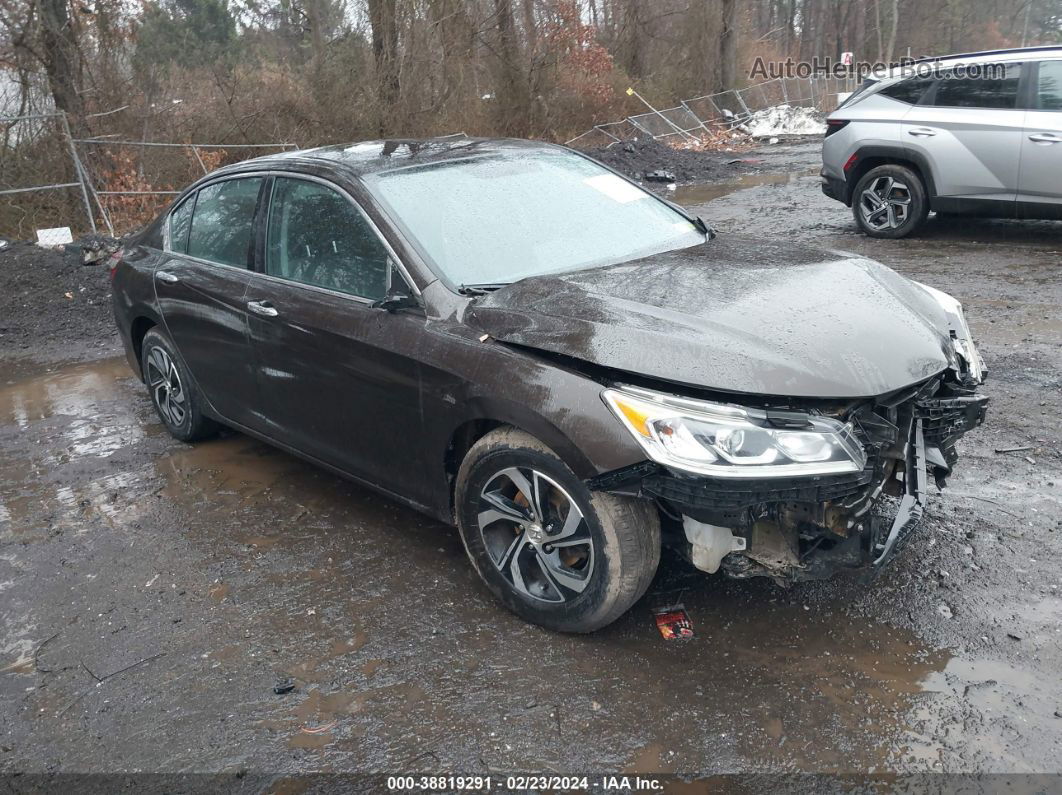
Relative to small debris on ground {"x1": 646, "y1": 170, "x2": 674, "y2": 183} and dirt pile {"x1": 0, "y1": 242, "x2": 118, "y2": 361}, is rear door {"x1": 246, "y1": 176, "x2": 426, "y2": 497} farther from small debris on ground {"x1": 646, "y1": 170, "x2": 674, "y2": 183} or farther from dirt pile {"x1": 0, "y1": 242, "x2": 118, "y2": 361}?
small debris on ground {"x1": 646, "y1": 170, "x2": 674, "y2": 183}

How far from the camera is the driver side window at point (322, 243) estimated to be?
391cm

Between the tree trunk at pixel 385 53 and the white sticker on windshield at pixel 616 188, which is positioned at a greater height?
the tree trunk at pixel 385 53

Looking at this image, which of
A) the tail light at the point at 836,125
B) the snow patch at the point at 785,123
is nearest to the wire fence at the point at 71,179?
the tail light at the point at 836,125

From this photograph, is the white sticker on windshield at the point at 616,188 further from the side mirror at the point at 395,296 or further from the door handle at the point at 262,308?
Result: the door handle at the point at 262,308

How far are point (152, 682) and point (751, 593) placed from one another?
2281 mm

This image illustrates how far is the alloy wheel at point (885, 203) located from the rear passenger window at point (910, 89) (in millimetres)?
786

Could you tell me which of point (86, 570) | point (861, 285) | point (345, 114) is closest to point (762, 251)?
point (861, 285)

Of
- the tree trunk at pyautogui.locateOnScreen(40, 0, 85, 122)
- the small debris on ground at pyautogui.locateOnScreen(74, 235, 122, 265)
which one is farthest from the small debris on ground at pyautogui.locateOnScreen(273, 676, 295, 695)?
the tree trunk at pyautogui.locateOnScreen(40, 0, 85, 122)

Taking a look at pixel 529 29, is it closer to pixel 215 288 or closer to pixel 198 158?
pixel 198 158

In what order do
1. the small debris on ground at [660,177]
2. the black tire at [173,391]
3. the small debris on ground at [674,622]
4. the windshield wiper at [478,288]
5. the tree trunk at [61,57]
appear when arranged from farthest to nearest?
the small debris on ground at [660,177] → the tree trunk at [61,57] → the black tire at [173,391] → the windshield wiper at [478,288] → the small debris on ground at [674,622]

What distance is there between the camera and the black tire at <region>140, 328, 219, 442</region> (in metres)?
5.35

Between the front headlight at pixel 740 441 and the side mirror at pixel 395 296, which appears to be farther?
the side mirror at pixel 395 296

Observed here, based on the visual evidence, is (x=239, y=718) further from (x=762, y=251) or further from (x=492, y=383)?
(x=762, y=251)

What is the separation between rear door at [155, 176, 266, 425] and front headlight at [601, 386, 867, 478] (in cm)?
248
